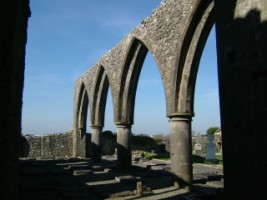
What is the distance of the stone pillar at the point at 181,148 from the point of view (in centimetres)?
809

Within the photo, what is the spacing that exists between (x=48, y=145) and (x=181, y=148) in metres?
14.2

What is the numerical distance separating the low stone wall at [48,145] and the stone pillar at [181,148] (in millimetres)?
12649

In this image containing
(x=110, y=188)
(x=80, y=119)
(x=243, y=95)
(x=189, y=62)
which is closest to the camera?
(x=243, y=95)

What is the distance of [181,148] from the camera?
820cm

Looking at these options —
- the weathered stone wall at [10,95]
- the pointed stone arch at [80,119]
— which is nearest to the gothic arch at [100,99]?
the pointed stone arch at [80,119]

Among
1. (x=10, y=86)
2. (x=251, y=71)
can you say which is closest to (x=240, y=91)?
(x=251, y=71)

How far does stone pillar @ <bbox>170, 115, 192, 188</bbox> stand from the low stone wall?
41.5 ft

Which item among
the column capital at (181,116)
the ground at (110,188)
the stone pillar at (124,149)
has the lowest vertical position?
the ground at (110,188)

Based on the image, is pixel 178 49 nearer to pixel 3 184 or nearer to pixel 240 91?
pixel 240 91

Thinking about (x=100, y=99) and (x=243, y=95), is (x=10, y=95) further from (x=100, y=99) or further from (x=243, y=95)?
(x=100, y=99)

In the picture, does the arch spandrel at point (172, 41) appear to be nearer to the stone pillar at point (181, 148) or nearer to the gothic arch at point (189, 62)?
the gothic arch at point (189, 62)

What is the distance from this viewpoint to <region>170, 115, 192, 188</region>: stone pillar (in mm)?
8094

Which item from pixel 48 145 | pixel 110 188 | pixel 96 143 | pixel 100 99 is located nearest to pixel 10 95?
pixel 110 188

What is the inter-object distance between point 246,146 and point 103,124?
41.5 feet
